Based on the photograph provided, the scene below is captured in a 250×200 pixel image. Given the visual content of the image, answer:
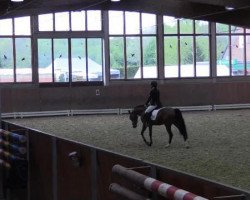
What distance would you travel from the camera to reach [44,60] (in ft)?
123

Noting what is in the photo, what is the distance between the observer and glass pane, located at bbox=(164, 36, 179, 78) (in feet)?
128

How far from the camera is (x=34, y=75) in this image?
37219 mm

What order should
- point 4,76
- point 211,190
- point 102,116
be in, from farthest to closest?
point 4,76, point 102,116, point 211,190

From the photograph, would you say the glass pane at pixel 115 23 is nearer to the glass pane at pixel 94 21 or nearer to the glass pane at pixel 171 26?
the glass pane at pixel 94 21

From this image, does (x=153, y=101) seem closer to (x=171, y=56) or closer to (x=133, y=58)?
(x=133, y=58)

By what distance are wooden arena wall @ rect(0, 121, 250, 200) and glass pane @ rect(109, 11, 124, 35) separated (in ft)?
92.9

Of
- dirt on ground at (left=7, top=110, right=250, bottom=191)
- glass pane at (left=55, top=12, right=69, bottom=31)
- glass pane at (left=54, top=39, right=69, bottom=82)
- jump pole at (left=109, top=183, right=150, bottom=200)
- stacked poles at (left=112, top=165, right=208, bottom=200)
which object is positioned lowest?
dirt on ground at (left=7, top=110, right=250, bottom=191)

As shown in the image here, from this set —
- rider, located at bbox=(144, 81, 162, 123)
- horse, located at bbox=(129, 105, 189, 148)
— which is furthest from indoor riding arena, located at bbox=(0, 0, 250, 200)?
horse, located at bbox=(129, 105, 189, 148)

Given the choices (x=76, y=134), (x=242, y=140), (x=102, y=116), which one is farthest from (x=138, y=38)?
(x=242, y=140)

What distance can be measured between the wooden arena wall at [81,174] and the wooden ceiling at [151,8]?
2001 cm

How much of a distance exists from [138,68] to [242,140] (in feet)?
64.9

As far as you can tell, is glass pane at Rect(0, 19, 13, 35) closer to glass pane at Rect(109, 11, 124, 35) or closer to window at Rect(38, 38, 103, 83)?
window at Rect(38, 38, 103, 83)

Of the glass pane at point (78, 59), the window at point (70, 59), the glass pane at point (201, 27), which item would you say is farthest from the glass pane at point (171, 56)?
the glass pane at point (78, 59)

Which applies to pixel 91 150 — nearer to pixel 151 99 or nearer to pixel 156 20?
pixel 151 99
